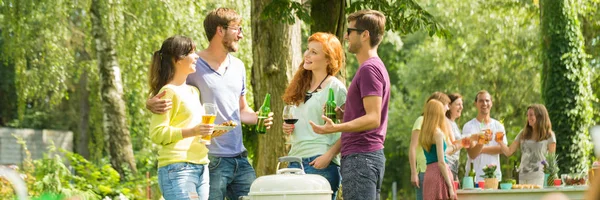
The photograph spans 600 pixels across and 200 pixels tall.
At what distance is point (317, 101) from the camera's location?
638cm

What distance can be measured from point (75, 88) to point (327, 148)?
24.9m

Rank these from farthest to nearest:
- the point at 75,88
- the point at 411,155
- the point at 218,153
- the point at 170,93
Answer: the point at 75,88, the point at 411,155, the point at 218,153, the point at 170,93

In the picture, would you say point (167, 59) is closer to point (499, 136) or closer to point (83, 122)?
point (499, 136)

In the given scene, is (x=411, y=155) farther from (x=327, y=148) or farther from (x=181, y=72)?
(x=181, y=72)

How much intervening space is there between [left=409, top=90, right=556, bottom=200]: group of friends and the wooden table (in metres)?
0.25

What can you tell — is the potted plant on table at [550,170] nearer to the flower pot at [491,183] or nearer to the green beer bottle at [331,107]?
the flower pot at [491,183]

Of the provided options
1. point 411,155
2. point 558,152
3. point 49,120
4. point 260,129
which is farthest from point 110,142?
point 49,120

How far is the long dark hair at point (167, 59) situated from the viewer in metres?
5.91

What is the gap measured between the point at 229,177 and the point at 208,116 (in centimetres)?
72

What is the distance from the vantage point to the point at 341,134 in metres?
6.26

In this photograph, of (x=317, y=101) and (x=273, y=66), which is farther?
(x=273, y=66)

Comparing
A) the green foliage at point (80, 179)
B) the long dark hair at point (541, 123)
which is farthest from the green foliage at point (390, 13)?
the green foliage at point (80, 179)

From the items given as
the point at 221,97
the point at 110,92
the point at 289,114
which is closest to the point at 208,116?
the point at 221,97

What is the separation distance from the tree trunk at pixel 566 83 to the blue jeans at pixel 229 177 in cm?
1088
